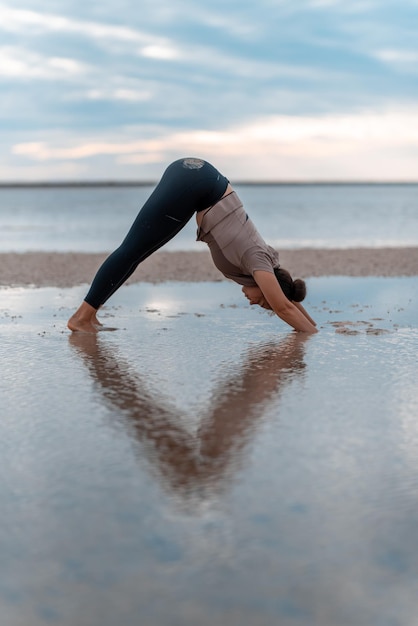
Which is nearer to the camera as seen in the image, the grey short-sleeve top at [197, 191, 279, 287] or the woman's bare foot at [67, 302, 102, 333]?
the grey short-sleeve top at [197, 191, 279, 287]

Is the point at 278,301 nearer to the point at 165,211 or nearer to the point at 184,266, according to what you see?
the point at 165,211

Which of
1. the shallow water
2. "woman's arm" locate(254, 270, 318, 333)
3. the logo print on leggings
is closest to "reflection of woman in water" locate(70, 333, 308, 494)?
the shallow water

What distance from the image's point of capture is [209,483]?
3084 millimetres

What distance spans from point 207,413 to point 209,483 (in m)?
1.07

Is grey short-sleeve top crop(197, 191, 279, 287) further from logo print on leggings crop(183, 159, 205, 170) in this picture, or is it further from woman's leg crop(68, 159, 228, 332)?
logo print on leggings crop(183, 159, 205, 170)

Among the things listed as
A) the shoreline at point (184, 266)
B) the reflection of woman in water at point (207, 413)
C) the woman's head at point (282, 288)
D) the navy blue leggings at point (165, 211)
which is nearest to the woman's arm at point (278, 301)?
the woman's head at point (282, 288)

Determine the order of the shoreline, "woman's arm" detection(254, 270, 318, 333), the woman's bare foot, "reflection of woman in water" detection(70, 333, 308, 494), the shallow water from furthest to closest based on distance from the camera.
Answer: the shoreline < the woman's bare foot < "woman's arm" detection(254, 270, 318, 333) < "reflection of woman in water" detection(70, 333, 308, 494) < the shallow water

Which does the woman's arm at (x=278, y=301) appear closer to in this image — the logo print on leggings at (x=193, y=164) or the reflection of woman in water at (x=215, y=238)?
the reflection of woman in water at (x=215, y=238)

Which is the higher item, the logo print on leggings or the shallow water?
the logo print on leggings

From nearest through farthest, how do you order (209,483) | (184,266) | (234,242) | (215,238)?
(209,483)
(234,242)
(215,238)
(184,266)

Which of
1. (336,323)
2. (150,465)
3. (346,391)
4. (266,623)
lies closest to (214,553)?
(266,623)

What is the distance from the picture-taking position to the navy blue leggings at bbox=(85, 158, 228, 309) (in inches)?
253

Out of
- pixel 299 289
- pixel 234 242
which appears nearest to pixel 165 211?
pixel 234 242

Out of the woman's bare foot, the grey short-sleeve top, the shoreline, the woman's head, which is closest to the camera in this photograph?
the grey short-sleeve top
